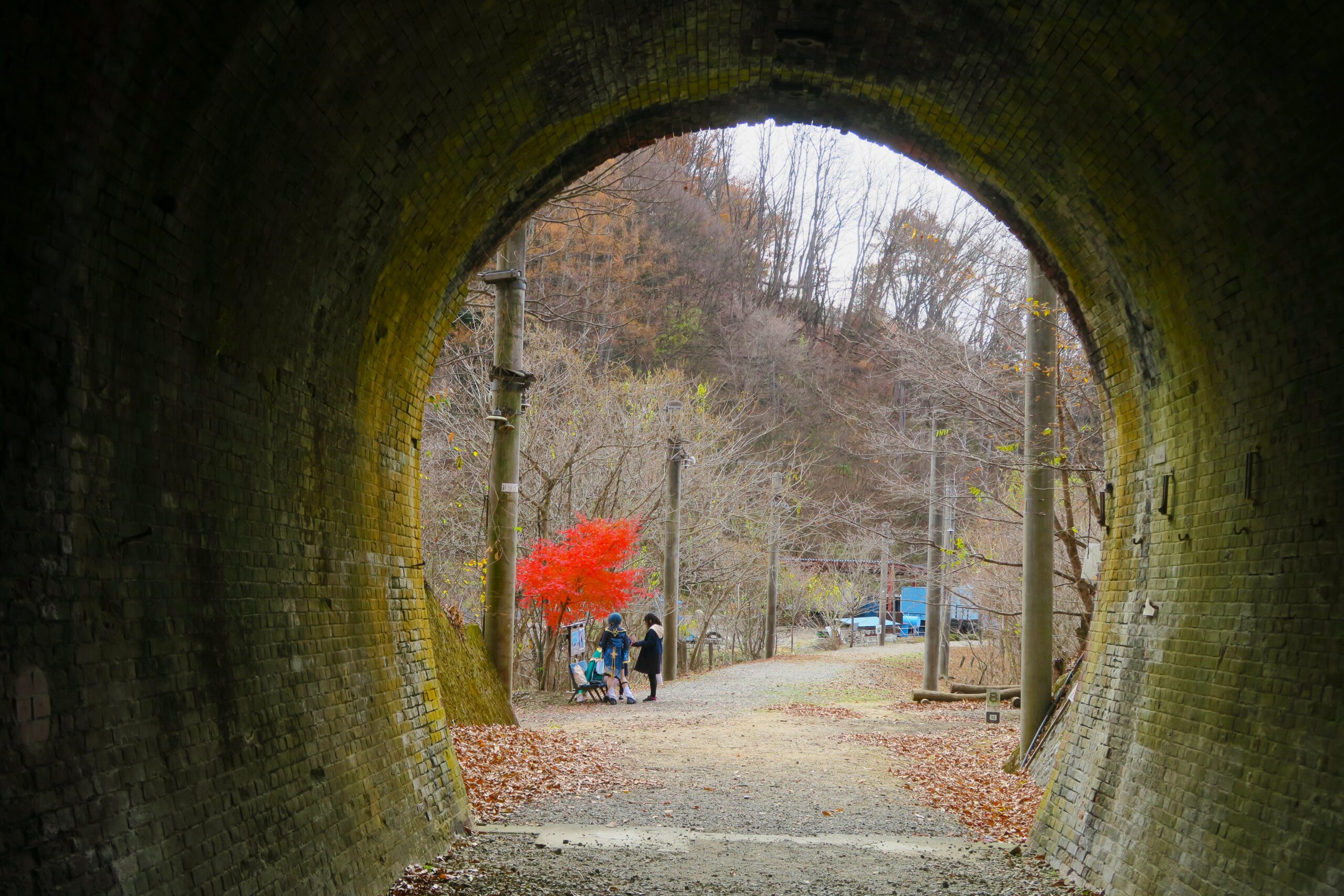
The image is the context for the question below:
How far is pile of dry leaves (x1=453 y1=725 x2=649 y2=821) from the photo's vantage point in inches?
372

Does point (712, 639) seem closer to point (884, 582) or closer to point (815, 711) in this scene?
point (884, 582)

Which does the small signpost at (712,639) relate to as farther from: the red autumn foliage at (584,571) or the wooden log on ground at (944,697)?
the red autumn foliage at (584,571)

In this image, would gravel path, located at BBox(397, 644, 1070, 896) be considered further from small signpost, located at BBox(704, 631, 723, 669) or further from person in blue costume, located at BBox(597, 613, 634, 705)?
small signpost, located at BBox(704, 631, 723, 669)

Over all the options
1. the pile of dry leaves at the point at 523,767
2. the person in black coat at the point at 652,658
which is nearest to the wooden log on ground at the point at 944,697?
the person in black coat at the point at 652,658

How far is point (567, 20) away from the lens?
6.64 meters

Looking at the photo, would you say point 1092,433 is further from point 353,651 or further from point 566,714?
point 353,651

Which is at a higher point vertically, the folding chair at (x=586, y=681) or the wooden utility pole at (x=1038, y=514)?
the wooden utility pole at (x=1038, y=514)

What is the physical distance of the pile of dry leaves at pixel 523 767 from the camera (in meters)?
9.45

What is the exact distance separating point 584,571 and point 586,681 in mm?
1952

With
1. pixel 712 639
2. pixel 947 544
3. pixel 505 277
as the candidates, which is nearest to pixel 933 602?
pixel 947 544

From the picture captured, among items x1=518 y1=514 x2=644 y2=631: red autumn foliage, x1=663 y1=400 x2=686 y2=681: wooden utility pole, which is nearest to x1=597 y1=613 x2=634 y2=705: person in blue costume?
x1=518 y1=514 x2=644 y2=631: red autumn foliage

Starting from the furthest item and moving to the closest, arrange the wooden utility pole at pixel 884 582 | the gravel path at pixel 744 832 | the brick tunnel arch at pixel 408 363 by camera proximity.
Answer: the wooden utility pole at pixel 884 582 < the gravel path at pixel 744 832 < the brick tunnel arch at pixel 408 363

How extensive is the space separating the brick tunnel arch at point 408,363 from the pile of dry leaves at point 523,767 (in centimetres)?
158

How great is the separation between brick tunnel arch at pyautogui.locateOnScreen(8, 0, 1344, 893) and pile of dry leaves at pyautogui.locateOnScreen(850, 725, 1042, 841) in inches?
56.6
